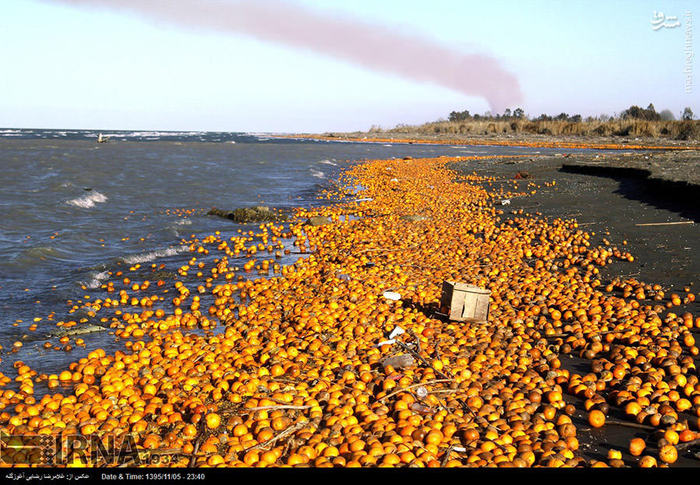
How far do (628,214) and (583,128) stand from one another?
81748 mm

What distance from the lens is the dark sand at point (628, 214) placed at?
15.3 ft

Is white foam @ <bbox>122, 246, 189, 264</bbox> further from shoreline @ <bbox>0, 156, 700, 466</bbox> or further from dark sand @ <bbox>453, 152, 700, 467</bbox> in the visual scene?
dark sand @ <bbox>453, 152, 700, 467</bbox>

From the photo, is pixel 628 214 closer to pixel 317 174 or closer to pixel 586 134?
pixel 317 174

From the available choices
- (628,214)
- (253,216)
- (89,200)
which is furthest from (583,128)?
(89,200)

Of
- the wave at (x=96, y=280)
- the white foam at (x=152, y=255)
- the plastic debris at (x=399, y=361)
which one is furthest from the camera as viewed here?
the white foam at (x=152, y=255)

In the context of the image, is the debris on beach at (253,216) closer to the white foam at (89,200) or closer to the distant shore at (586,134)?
the white foam at (89,200)

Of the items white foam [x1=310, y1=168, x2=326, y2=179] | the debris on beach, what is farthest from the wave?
white foam [x1=310, y1=168, x2=326, y2=179]

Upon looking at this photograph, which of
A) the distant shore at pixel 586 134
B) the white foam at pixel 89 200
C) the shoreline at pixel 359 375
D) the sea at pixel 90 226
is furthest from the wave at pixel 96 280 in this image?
the distant shore at pixel 586 134

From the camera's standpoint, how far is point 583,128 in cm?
8462

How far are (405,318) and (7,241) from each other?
13.1 m

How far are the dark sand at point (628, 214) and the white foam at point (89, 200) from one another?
17843mm

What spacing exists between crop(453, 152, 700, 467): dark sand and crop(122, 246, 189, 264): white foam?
10.6m

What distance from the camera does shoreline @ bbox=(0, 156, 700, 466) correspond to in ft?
14.2
